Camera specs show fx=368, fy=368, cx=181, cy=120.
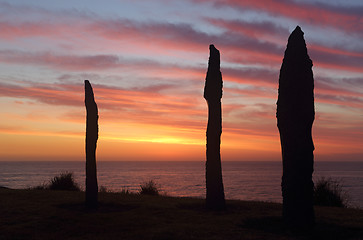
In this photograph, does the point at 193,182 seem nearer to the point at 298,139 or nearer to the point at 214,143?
the point at 214,143

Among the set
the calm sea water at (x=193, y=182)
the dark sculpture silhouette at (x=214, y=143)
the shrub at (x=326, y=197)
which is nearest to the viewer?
the dark sculpture silhouette at (x=214, y=143)

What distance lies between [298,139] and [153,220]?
492 centimetres

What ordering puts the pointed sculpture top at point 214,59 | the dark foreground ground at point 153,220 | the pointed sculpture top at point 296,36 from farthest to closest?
the pointed sculpture top at point 214,59
the pointed sculpture top at point 296,36
the dark foreground ground at point 153,220

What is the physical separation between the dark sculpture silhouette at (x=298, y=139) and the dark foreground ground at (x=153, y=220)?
2.15 feet

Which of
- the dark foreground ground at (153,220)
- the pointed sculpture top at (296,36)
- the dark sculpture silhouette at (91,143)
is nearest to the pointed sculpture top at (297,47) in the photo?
the pointed sculpture top at (296,36)

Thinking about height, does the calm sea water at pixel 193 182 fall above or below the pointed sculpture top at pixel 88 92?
below

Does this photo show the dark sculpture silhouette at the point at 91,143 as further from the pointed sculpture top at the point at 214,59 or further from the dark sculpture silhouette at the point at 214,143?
the pointed sculpture top at the point at 214,59

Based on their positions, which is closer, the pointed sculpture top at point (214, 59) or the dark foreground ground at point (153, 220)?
the dark foreground ground at point (153, 220)

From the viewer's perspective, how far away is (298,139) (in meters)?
10.3

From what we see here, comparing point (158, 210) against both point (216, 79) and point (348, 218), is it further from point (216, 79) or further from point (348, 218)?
→ point (348, 218)

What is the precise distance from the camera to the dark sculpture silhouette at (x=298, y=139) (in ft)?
34.0

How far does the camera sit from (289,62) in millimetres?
10836

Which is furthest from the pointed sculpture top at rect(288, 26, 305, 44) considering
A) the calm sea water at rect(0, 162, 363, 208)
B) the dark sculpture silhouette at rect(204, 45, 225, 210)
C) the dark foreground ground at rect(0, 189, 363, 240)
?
the calm sea water at rect(0, 162, 363, 208)

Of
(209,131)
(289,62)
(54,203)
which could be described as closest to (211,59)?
(209,131)
